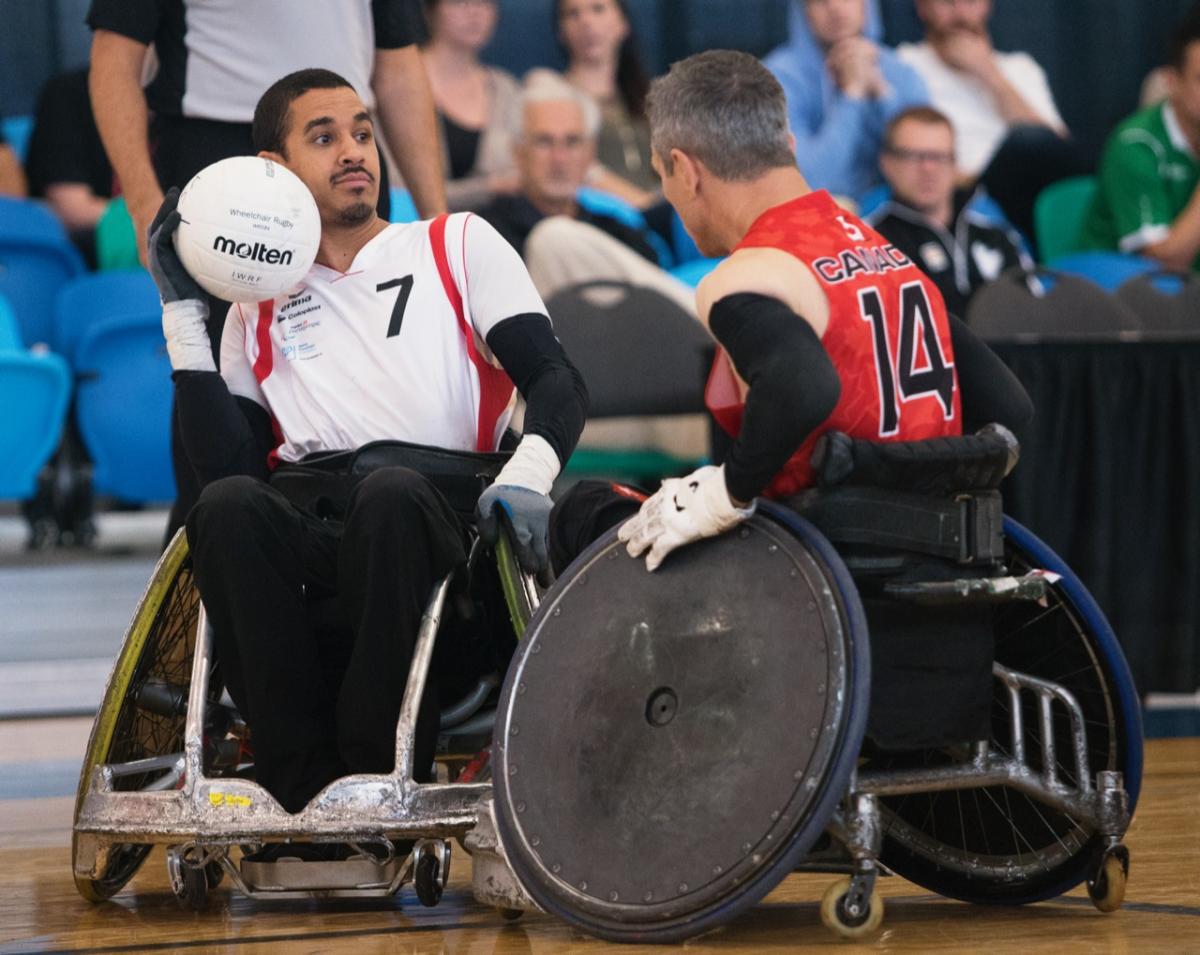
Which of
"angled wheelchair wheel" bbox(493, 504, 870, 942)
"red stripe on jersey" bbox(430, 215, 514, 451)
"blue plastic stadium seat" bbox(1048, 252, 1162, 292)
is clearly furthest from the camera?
"blue plastic stadium seat" bbox(1048, 252, 1162, 292)

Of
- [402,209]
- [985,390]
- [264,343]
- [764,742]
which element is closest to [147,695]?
[264,343]

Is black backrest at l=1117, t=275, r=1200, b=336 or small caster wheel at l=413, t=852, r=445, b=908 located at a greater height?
black backrest at l=1117, t=275, r=1200, b=336

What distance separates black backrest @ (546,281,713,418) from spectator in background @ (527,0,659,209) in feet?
4.44

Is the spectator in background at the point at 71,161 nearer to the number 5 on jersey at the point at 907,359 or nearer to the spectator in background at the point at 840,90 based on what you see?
the spectator in background at the point at 840,90

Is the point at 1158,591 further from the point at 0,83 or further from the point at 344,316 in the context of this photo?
the point at 0,83

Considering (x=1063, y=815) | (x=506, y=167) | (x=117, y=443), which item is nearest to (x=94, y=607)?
(x=117, y=443)

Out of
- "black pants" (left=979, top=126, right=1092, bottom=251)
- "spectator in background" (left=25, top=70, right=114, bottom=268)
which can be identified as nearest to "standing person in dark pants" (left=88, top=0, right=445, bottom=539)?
"spectator in background" (left=25, top=70, right=114, bottom=268)

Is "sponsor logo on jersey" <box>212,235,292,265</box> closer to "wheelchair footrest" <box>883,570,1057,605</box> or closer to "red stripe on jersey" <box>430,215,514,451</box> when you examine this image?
"red stripe on jersey" <box>430,215,514,451</box>

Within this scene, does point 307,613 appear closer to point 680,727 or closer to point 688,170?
point 680,727

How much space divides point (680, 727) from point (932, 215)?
470 centimetres

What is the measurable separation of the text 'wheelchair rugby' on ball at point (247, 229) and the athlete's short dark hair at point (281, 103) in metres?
0.19

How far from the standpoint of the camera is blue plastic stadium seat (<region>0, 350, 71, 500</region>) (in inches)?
271

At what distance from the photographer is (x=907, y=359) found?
8.26 ft

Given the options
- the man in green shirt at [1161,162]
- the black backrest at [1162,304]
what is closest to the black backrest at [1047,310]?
the black backrest at [1162,304]
